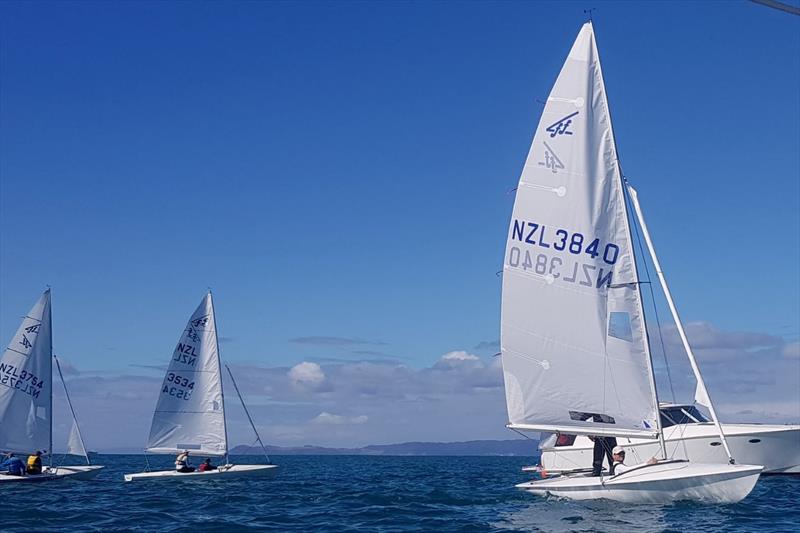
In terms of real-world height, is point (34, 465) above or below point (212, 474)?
above

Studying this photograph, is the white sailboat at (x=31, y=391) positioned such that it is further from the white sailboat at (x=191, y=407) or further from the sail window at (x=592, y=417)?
the sail window at (x=592, y=417)

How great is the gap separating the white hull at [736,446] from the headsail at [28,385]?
A: 93.4 feet

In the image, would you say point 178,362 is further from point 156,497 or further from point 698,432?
point 698,432

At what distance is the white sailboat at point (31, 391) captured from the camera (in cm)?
3803

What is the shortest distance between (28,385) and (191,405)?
806 cm

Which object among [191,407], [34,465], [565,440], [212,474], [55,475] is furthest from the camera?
[191,407]

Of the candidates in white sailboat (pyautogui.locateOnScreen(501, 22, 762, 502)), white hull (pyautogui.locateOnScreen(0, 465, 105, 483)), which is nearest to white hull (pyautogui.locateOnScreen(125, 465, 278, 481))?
white hull (pyautogui.locateOnScreen(0, 465, 105, 483))

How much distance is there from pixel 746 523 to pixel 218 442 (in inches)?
1129

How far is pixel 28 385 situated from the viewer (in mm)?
38875

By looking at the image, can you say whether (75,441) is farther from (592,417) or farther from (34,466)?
(592,417)

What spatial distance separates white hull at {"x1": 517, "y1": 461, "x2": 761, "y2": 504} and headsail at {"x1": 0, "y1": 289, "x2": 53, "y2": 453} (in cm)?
2926

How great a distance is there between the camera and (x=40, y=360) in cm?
3959

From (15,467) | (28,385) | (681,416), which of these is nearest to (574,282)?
(681,416)

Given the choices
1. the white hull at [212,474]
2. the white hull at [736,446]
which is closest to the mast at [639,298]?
the white hull at [736,446]
